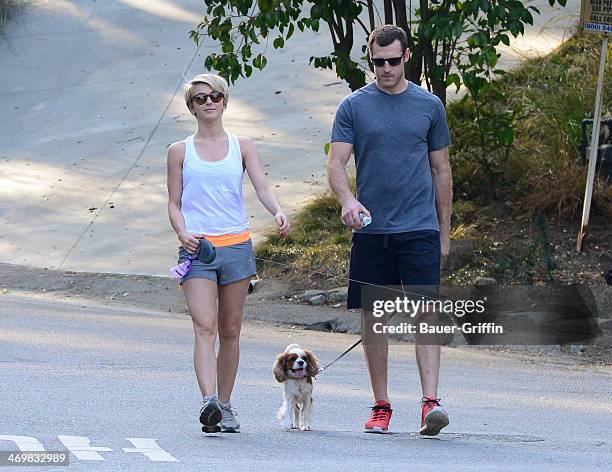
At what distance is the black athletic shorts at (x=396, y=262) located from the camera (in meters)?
6.71

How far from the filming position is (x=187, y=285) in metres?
6.44

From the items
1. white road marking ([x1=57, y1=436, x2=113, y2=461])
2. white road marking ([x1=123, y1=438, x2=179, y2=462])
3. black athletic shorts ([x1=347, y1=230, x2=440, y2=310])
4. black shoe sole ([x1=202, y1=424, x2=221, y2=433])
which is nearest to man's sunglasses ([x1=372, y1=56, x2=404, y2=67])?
black athletic shorts ([x1=347, y1=230, x2=440, y2=310])

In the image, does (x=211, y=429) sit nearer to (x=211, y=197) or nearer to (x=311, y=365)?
(x=311, y=365)

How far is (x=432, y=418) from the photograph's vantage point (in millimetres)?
6445

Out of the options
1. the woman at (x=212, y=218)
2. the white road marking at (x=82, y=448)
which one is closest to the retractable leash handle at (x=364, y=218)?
the woman at (x=212, y=218)

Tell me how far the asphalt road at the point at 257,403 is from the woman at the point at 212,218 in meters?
0.49

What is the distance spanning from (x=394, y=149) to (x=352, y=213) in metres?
0.41

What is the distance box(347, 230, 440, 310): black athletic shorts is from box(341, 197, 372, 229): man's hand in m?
0.26

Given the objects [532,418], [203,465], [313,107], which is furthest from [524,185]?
[203,465]

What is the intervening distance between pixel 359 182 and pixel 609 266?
5705 mm

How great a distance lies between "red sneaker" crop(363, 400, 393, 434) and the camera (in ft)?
22.2

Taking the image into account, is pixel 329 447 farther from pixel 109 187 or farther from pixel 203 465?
pixel 109 187

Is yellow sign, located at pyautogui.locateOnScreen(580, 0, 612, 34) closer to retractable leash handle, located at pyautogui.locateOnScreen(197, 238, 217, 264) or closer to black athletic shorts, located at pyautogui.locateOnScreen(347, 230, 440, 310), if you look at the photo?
black athletic shorts, located at pyautogui.locateOnScreen(347, 230, 440, 310)

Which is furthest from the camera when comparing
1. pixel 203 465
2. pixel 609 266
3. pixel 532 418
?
pixel 609 266
